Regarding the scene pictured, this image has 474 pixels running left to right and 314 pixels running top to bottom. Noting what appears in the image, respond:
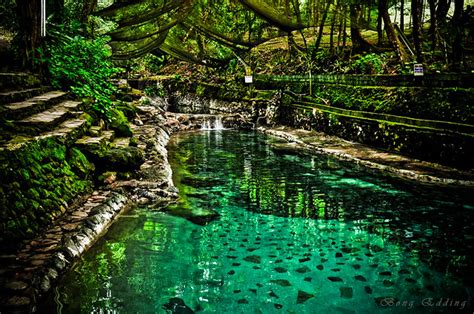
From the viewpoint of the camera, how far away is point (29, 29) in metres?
5.98

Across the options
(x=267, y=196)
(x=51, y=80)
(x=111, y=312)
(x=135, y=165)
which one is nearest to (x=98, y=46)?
(x=51, y=80)

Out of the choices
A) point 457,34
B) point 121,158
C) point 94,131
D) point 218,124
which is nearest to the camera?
point 121,158

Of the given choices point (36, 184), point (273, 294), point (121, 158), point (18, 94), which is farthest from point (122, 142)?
point (273, 294)

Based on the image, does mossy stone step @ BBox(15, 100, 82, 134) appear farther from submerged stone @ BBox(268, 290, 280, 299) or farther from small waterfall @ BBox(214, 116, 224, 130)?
small waterfall @ BBox(214, 116, 224, 130)

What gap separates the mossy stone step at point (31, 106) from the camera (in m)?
4.29

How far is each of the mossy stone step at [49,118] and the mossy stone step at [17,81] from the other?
1.80 feet

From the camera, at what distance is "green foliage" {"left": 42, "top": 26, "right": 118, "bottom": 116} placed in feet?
21.6

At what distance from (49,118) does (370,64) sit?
881 cm

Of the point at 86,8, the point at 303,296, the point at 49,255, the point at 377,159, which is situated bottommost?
the point at 303,296

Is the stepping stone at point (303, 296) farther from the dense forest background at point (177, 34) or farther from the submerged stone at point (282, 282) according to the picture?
the dense forest background at point (177, 34)

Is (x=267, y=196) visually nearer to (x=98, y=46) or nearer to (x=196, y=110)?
(x=98, y=46)

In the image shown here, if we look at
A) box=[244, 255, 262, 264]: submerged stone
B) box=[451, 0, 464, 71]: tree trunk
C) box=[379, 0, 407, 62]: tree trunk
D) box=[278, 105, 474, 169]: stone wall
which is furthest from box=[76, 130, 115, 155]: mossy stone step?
box=[379, 0, 407, 62]: tree trunk

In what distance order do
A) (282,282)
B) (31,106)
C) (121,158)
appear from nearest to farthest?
(282,282), (31,106), (121,158)

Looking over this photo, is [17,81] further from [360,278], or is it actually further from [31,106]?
[360,278]
